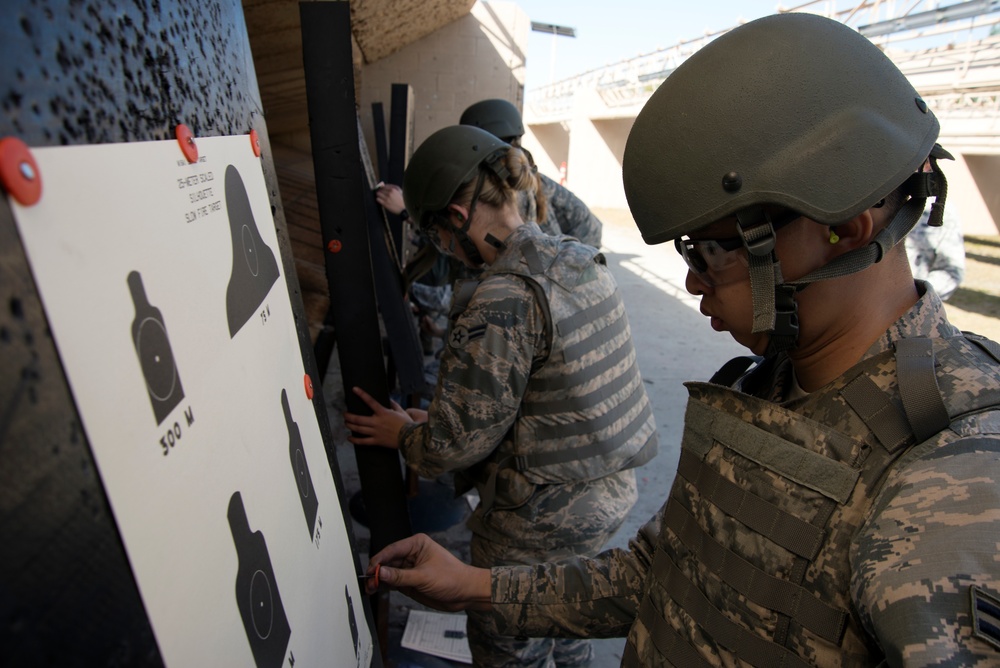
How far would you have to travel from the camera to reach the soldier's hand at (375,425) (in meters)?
1.58

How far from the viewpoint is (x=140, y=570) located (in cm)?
45

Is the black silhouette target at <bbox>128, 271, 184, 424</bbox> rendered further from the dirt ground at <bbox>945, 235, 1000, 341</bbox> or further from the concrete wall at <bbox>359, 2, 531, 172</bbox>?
the dirt ground at <bbox>945, 235, 1000, 341</bbox>

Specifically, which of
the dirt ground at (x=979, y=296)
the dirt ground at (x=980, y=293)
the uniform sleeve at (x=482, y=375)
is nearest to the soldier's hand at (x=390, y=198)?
the uniform sleeve at (x=482, y=375)

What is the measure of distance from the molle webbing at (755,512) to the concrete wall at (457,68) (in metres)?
4.62

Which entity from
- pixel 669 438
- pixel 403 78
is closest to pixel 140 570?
pixel 669 438

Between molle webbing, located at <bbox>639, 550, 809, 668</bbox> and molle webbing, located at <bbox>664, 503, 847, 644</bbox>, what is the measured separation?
5cm

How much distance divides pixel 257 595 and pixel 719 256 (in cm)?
74

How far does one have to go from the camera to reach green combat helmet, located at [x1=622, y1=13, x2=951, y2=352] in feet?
2.76

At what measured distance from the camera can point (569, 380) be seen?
166 centimetres

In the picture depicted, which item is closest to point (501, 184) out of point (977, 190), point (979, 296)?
point (979, 296)

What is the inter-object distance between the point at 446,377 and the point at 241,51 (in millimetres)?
876

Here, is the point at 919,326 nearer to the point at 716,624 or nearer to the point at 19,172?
the point at 716,624

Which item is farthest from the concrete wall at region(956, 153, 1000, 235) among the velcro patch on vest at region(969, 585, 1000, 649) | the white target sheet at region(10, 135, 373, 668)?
the white target sheet at region(10, 135, 373, 668)

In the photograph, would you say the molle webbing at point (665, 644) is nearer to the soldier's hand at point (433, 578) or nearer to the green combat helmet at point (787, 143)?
the soldier's hand at point (433, 578)
